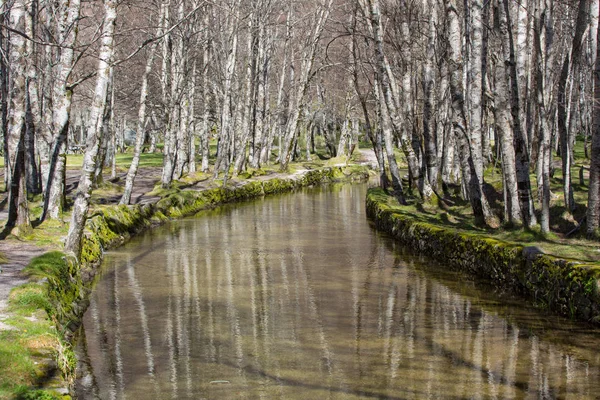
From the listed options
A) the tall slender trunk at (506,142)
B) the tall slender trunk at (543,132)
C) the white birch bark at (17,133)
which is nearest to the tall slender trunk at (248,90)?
the tall slender trunk at (543,132)

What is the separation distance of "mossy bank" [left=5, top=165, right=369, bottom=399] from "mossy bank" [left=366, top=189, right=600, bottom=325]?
694 cm

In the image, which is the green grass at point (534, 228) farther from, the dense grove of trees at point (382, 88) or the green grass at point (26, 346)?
the green grass at point (26, 346)

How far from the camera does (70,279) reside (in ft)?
36.0

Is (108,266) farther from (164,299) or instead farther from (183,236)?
(183,236)

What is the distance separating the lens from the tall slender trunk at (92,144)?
12133 mm

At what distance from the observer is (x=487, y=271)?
42.7 ft

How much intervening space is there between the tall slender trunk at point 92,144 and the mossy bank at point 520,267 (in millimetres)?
7526

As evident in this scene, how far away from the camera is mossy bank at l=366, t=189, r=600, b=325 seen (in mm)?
9641

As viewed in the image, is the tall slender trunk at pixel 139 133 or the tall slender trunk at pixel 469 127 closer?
the tall slender trunk at pixel 469 127

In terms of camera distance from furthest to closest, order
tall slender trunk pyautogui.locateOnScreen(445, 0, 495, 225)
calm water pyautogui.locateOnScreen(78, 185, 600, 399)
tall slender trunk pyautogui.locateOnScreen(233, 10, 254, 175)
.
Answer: tall slender trunk pyautogui.locateOnScreen(233, 10, 254, 175), tall slender trunk pyautogui.locateOnScreen(445, 0, 495, 225), calm water pyautogui.locateOnScreen(78, 185, 600, 399)

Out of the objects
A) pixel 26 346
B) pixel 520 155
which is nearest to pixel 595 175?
pixel 520 155

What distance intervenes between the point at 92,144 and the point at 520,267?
795cm

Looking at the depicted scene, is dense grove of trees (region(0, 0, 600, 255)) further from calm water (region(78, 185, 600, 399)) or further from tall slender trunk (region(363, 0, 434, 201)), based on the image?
calm water (region(78, 185, 600, 399))

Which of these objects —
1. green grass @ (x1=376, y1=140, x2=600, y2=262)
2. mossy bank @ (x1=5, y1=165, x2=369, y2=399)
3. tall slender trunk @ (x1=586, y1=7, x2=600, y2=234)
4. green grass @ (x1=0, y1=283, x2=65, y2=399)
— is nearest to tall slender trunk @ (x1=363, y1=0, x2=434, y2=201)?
green grass @ (x1=376, y1=140, x2=600, y2=262)
